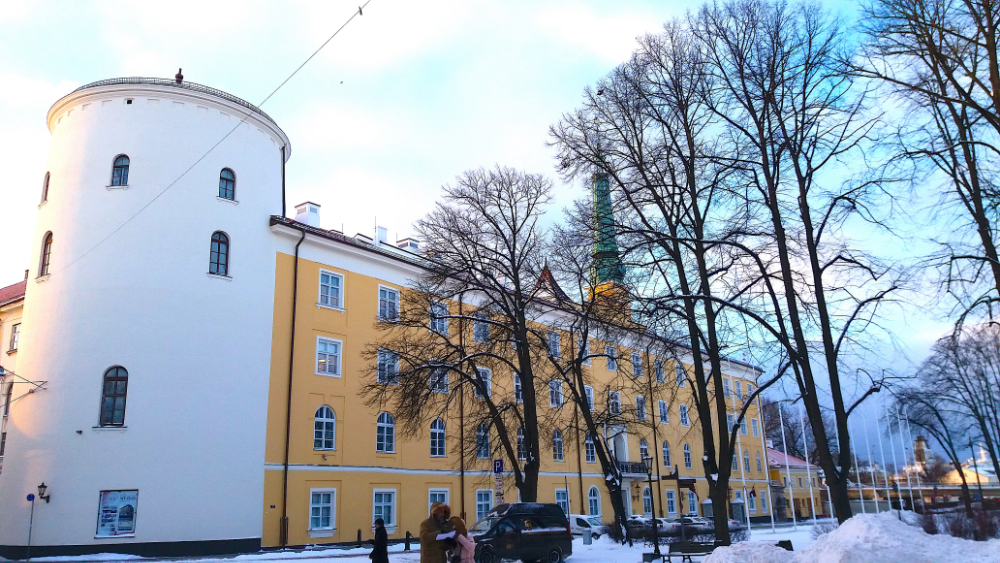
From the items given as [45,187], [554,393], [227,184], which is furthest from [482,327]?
[45,187]

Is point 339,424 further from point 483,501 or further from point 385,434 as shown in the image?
point 483,501

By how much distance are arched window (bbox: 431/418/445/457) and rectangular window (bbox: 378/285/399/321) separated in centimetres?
541

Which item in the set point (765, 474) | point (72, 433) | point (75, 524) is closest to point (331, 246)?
point (72, 433)

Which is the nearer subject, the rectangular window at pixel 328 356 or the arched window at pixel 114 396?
the arched window at pixel 114 396

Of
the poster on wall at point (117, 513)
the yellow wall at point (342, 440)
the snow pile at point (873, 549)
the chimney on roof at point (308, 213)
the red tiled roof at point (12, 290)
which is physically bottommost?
the snow pile at point (873, 549)

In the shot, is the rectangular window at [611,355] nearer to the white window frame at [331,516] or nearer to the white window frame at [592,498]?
the white window frame at [592,498]

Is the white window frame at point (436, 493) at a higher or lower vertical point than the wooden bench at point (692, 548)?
higher

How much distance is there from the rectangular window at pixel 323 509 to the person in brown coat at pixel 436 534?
20483mm

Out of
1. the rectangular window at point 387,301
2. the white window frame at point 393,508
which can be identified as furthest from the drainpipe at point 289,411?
the rectangular window at point 387,301

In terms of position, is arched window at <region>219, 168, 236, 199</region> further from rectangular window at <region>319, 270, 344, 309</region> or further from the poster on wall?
the poster on wall

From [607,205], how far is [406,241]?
19742 millimetres

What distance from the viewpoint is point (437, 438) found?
112 ft

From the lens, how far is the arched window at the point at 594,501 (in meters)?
43.4

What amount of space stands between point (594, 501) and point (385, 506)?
17.2 metres
